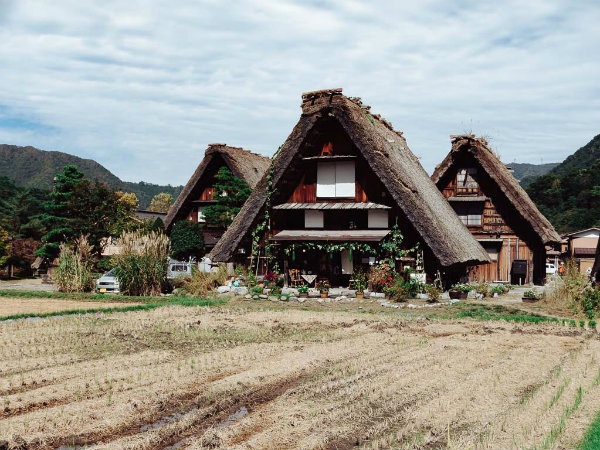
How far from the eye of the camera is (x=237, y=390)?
343 inches

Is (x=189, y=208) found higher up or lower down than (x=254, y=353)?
higher up

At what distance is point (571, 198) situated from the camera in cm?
6175

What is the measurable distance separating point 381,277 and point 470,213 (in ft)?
37.5

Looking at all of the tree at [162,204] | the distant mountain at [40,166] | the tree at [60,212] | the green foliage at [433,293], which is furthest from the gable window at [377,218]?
the distant mountain at [40,166]

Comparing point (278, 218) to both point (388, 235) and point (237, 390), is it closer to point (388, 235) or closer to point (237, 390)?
point (388, 235)

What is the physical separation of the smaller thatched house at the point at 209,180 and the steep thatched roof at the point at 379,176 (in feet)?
41.7

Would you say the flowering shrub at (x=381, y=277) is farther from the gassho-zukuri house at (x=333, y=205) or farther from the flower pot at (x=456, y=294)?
the flower pot at (x=456, y=294)

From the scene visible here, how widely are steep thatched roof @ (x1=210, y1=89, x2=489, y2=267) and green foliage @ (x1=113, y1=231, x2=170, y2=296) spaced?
268cm

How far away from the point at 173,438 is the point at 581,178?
62.1 m

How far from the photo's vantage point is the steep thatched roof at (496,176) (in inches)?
1177

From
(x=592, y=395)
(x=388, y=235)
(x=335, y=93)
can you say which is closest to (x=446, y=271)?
(x=388, y=235)

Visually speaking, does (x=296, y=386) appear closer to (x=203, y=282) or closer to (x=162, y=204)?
(x=203, y=282)

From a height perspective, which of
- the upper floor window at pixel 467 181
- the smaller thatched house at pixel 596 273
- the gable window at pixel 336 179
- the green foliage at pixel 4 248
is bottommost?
the smaller thatched house at pixel 596 273

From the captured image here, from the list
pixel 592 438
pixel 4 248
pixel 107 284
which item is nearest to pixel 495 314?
pixel 592 438
